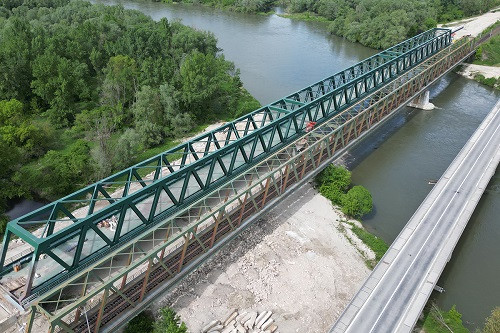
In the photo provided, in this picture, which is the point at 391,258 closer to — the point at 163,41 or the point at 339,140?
the point at 339,140

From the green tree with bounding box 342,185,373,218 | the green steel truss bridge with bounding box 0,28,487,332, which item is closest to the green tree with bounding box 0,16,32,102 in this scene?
the green steel truss bridge with bounding box 0,28,487,332

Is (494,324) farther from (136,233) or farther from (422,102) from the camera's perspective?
(422,102)

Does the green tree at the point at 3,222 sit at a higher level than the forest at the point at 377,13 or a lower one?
lower

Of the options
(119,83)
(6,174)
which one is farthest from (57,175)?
(119,83)

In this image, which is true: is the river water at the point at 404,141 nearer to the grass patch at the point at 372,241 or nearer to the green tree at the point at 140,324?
the grass patch at the point at 372,241

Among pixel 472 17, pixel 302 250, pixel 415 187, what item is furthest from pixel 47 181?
pixel 472 17

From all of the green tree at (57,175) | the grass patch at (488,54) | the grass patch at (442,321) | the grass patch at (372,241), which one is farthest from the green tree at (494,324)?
the grass patch at (488,54)
